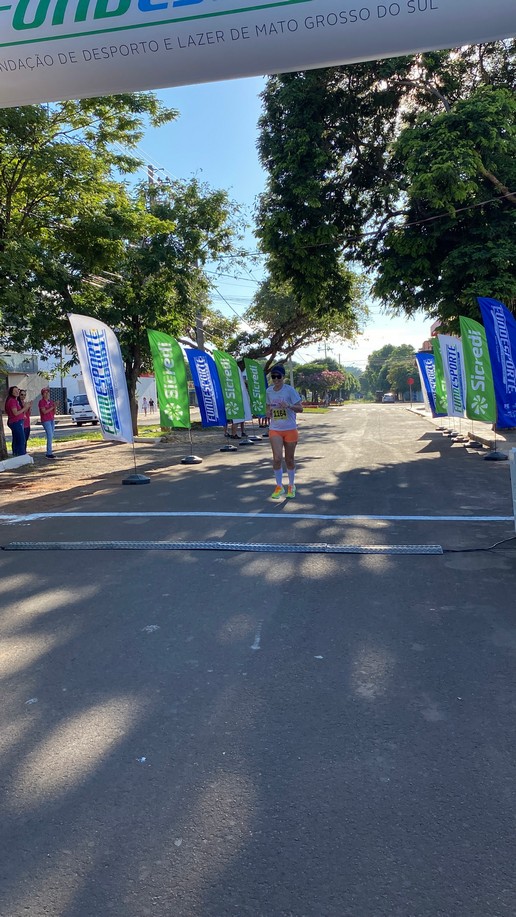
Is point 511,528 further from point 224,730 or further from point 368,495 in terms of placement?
point 224,730

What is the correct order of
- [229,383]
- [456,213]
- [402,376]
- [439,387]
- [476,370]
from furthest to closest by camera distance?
[402,376]
[439,387]
[229,383]
[456,213]
[476,370]

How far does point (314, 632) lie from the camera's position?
4.55 meters

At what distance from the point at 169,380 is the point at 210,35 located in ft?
26.2

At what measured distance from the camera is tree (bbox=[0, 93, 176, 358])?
12.2 m

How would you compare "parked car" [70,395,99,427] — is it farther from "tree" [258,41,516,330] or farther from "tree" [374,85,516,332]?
"tree" [374,85,516,332]

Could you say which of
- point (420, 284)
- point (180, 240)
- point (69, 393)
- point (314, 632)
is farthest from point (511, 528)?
point (69, 393)

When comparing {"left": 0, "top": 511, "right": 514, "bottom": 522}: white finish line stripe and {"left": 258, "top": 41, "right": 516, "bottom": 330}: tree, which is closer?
{"left": 0, "top": 511, "right": 514, "bottom": 522}: white finish line stripe

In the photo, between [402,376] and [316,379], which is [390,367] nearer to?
[402,376]

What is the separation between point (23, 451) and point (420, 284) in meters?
10.7

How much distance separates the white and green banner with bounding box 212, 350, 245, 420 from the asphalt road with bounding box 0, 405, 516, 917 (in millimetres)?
13136

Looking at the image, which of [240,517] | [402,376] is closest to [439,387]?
[240,517]

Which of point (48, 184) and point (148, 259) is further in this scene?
point (148, 259)

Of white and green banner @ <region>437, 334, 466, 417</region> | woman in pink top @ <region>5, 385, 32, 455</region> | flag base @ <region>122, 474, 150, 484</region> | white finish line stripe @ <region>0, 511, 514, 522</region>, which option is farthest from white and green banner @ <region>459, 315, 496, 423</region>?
woman in pink top @ <region>5, 385, 32, 455</region>

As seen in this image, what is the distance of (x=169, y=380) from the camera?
547 inches
